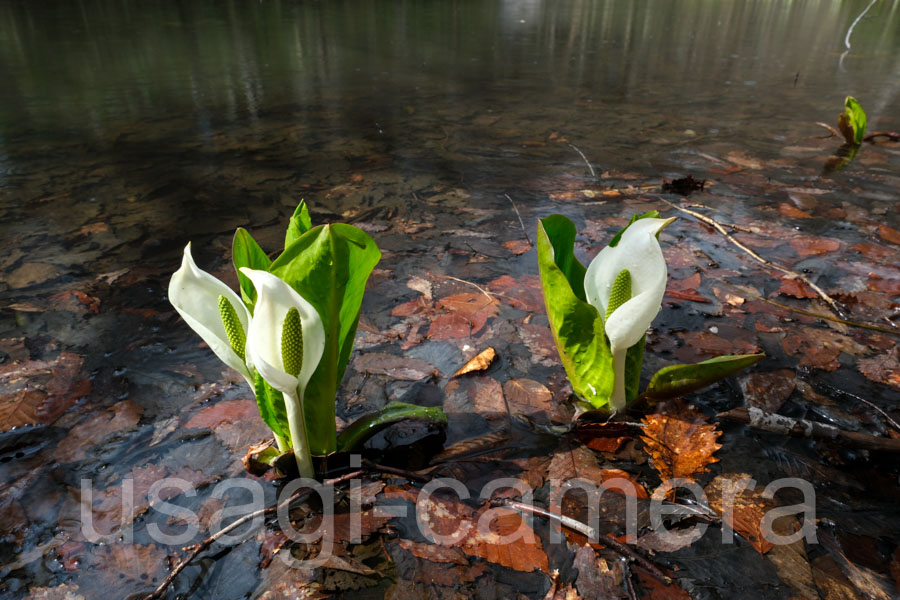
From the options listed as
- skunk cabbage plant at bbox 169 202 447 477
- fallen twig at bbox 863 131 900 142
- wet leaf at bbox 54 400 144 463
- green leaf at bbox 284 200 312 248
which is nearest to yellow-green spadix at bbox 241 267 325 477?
skunk cabbage plant at bbox 169 202 447 477

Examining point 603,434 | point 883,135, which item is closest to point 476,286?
point 603,434

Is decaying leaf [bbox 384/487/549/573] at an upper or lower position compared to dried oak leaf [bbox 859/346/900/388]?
lower

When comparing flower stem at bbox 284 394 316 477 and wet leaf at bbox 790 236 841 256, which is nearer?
flower stem at bbox 284 394 316 477

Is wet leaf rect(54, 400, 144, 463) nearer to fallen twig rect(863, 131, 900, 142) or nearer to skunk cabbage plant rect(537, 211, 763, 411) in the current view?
skunk cabbage plant rect(537, 211, 763, 411)

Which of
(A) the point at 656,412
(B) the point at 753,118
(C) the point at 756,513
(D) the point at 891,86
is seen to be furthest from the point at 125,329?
(D) the point at 891,86

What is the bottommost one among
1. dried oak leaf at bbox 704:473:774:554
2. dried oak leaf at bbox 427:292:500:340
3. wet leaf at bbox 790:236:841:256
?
dried oak leaf at bbox 427:292:500:340

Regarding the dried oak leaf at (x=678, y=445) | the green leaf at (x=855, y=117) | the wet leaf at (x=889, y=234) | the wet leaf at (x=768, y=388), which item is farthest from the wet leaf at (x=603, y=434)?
the green leaf at (x=855, y=117)

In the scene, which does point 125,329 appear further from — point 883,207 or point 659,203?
point 883,207

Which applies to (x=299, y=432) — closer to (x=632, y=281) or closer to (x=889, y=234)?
(x=632, y=281)

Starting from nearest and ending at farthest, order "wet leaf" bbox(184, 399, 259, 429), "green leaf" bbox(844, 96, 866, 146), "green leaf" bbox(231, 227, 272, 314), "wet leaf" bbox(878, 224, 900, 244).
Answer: "green leaf" bbox(231, 227, 272, 314) → "wet leaf" bbox(184, 399, 259, 429) → "wet leaf" bbox(878, 224, 900, 244) → "green leaf" bbox(844, 96, 866, 146)
